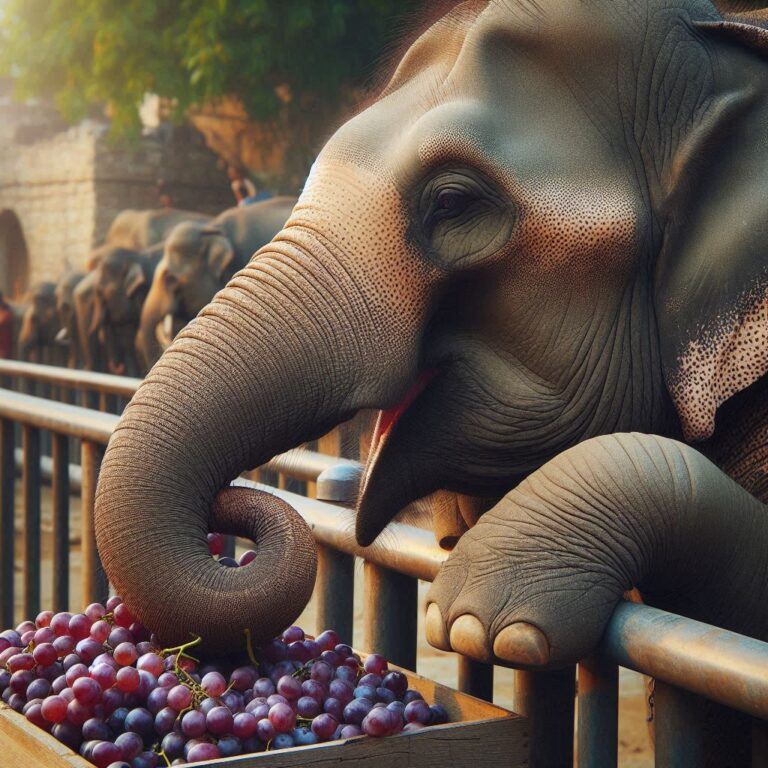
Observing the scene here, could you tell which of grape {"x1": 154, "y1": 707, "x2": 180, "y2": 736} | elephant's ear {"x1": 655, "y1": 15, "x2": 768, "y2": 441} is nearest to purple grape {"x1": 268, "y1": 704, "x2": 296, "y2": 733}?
grape {"x1": 154, "y1": 707, "x2": 180, "y2": 736}

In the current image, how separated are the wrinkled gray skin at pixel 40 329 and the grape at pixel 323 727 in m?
16.3

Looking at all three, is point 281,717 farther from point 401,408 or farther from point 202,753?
point 401,408

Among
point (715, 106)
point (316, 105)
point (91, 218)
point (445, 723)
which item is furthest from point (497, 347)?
point (91, 218)

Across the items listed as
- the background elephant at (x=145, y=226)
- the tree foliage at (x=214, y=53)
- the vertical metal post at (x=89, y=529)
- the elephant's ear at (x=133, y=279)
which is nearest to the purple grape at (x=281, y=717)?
the vertical metal post at (x=89, y=529)

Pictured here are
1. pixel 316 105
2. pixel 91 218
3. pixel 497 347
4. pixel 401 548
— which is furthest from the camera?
pixel 91 218

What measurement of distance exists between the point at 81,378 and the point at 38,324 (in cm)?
1414

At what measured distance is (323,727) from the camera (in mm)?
1445

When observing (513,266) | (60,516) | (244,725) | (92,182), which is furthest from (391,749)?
(92,182)

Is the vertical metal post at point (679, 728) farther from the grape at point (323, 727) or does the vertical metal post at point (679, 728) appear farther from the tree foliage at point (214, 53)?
the tree foliage at point (214, 53)

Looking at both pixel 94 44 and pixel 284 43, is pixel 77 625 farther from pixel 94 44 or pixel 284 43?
pixel 94 44

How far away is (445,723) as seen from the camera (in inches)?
60.7

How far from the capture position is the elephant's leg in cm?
154

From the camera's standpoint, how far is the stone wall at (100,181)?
73.5 feet

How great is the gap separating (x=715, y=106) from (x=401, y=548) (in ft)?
2.57
